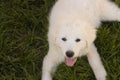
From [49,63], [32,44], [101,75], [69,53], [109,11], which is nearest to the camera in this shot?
[69,53]

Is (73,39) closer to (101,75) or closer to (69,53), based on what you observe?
(69,53)

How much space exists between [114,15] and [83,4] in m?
0.59

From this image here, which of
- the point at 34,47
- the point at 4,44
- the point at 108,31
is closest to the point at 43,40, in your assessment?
the point at 34,47

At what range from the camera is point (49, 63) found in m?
5.29

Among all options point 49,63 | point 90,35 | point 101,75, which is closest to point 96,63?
point 101,75

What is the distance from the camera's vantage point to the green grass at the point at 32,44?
17.5ft

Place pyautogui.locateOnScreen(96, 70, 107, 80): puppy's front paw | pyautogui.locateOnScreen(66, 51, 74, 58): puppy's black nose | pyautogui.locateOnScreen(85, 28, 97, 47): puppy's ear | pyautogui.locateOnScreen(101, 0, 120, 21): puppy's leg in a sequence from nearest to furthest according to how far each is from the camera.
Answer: pyautogui.locateOnScreen(66, 51, 74, 58): puppy's black nose
pyautogui.locateOnScreen(85, 28, 97, 47): puppy's ear
pyautogui.locateOnScreen(96, 70, 107, 80): puppy's front paw
pyautogui.locateOnScreen(101, 0, 120, 21): puppy's leg

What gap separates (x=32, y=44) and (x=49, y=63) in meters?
0.60

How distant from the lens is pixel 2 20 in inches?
235

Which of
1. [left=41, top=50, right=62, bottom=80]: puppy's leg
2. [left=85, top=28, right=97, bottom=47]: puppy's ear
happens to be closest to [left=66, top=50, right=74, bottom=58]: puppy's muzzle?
[left=85, top=28, right=97, bottom=47]: puppy's ear

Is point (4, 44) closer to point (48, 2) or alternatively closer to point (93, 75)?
point (48, 2)

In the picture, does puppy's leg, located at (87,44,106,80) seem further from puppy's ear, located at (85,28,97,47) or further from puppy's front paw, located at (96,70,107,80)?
puppy's ear, located at (85,28,97,47)

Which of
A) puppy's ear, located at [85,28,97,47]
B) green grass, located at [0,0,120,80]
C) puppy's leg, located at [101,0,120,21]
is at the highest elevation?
puppy's ear, located at [85,28,97,47]

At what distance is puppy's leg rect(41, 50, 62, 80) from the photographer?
17.2ft
